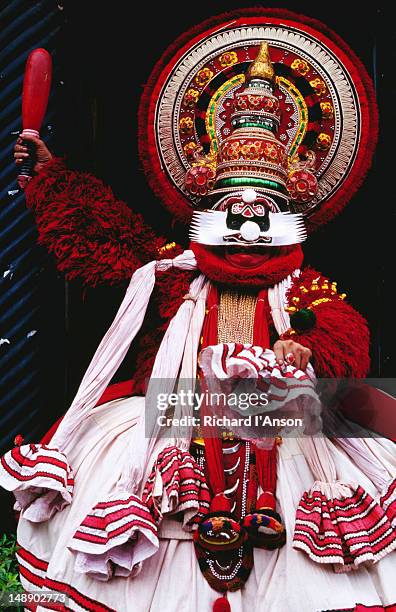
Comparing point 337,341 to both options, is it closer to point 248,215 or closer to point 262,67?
point 248,215

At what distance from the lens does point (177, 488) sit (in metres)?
2.60

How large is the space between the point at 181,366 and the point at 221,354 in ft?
1.69

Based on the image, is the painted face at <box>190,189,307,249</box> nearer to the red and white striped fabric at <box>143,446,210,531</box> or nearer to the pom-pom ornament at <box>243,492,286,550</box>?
the red and white striped fabric at <box>143,446,210,531</box>

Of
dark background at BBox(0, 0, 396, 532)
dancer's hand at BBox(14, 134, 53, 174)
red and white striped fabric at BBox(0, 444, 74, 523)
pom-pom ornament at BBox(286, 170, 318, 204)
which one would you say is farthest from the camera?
dark background at BBox(0, 0, 396, 532)

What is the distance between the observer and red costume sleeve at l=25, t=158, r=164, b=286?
3.15 meters

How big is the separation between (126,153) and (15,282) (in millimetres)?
889

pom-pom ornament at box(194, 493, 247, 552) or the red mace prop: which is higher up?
the red mace prop

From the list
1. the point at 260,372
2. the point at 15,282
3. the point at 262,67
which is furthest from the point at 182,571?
the point at 262,67

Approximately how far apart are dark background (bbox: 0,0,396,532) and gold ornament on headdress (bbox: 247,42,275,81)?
2.71 feet

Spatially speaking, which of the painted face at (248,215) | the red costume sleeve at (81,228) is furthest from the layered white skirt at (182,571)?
the painted face at (248,215)

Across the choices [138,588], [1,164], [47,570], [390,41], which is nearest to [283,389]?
[138,588]

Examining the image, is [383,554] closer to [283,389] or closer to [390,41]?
[283,389]

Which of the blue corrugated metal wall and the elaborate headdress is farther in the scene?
the blue corrugated metal wall

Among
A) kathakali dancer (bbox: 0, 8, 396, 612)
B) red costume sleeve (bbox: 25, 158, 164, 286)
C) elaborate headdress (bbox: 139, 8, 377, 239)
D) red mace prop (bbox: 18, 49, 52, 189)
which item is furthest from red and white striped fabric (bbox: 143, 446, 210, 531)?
red mace prop (bbox: 18, 49, 52, 189)
